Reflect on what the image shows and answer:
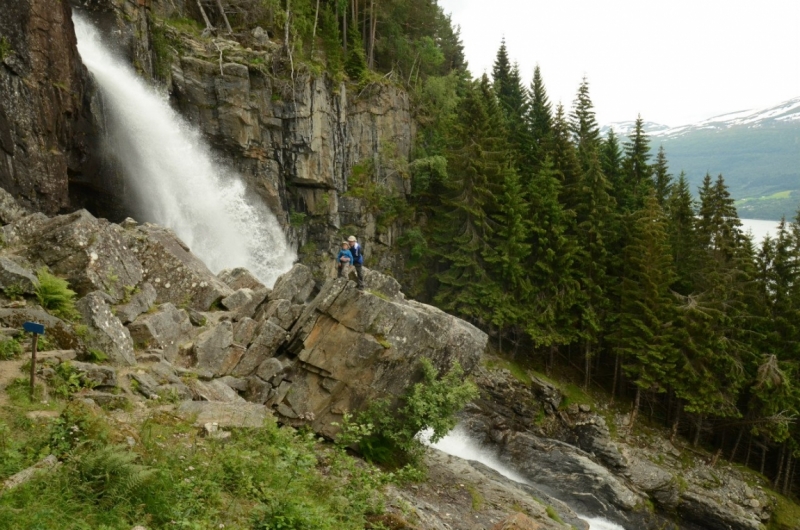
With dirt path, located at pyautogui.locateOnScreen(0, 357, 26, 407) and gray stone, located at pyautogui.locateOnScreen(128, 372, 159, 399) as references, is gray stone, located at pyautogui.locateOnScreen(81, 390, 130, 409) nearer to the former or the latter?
gray stone, located at pyautogui.locateOnScreen(128, 372, 159, 399)

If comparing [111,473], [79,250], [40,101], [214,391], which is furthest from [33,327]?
[40,101]

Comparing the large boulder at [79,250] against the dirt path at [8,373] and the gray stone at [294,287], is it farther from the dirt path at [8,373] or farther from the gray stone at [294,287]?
the gray stone at [294,287]

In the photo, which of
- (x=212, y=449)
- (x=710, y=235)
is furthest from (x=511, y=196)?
(x=212, y=449)

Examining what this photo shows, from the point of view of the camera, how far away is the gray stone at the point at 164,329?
12242 mm

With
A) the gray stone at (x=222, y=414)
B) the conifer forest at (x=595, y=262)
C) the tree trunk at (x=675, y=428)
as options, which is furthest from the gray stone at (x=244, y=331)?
the tree trunk at (x=675, y=428)

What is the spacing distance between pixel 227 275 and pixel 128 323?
6.46 meters

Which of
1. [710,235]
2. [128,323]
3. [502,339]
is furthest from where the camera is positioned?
[502,339]

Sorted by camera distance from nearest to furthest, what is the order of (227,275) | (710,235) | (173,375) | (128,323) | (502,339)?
(173,375)
(128,323)
(227,275)
(710,235)
(502,339)

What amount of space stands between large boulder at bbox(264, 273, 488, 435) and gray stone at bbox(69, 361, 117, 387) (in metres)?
5.62

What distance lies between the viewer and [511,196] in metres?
31.0

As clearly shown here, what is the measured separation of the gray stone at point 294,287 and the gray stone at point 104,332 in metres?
5.62

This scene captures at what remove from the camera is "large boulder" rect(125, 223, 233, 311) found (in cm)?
1484

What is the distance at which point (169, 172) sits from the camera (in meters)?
23.1

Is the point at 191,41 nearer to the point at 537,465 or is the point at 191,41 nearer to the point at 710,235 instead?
the point at 537,465
